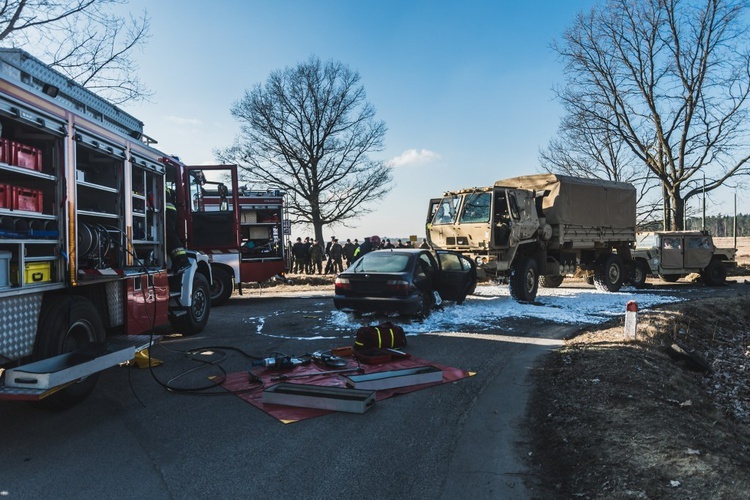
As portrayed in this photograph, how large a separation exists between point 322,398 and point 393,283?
4473 mm

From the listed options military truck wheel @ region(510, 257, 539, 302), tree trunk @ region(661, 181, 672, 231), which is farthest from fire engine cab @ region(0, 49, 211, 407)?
tree trunk @ region(661, 181, 672, 231)

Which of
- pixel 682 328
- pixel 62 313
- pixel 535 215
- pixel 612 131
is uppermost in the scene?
pixel 612 131

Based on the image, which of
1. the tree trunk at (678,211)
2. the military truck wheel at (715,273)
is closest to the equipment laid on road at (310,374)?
the military truck wheel at (715,273)

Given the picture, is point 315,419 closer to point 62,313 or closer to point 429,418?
point 429,418

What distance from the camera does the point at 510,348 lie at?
7.85m

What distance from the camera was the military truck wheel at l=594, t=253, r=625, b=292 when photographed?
1622 cm

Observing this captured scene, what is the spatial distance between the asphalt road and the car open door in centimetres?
445

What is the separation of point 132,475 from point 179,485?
41cm

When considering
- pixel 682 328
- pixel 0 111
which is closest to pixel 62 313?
pixel 0 111

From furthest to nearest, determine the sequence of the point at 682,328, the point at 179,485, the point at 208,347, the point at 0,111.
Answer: the point at 682,328, the point at 208,347, the point at 0,111, the point at 179,485

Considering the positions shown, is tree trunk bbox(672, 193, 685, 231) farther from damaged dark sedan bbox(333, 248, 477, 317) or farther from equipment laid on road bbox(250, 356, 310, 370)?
equipment laid on road bbox(250, 356, 310, 370)

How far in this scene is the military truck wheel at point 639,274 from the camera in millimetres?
17953

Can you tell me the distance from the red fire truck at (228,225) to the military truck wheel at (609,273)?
10.2 meters

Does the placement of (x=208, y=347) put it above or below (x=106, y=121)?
below
